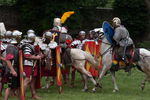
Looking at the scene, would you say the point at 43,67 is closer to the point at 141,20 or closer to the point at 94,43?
the point at 94,43

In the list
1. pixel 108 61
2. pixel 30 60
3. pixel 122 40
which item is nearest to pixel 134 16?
pixel 108 61

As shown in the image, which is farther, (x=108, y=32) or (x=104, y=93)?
(x=108, y=32)

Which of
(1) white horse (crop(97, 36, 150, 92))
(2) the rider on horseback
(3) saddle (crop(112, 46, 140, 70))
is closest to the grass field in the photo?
(1) white horse (crop(97, 36, 150, 92))

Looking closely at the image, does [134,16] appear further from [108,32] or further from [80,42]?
[108,32]

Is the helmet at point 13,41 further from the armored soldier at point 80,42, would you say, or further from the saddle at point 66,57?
the armored soldier at point 80,42

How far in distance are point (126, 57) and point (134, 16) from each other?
14.1 metres

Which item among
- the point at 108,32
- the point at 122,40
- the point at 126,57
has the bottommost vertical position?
the point at 126,57

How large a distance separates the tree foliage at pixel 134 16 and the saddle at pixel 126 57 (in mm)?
13679

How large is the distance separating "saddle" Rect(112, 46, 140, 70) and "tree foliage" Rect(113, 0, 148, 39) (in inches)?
539

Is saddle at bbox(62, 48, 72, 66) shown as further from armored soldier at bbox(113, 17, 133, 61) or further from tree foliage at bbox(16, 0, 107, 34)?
tree foliage at bbox(16, 0, 107, 34)

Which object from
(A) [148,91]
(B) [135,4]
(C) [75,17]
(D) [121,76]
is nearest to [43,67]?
(A) [148,91]

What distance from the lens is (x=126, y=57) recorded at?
14.6 m

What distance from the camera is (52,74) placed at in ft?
48.0

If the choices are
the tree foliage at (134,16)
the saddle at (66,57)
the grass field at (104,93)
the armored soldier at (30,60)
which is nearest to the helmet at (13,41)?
the armored soldier at (30,60)
